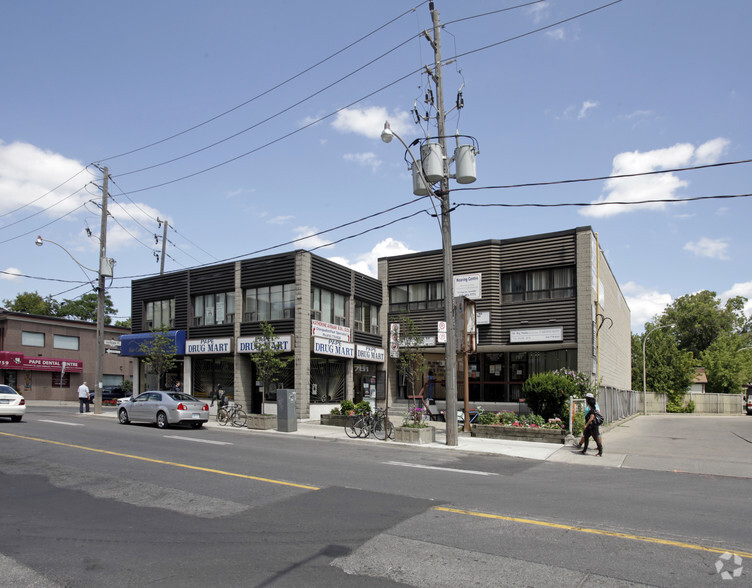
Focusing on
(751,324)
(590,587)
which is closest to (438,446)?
(590,587)

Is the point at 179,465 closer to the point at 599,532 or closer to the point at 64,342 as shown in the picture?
the point at 599,532

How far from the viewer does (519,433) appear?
18.0 m

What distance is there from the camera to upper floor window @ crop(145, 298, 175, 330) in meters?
31.5

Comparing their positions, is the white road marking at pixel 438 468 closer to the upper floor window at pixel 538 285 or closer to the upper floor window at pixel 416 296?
the upper floor window at pixel 538 285

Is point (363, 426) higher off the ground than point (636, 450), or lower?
higher

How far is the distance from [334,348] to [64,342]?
33.1 meters

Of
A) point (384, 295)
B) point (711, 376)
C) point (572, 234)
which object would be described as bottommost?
point (711, 376)

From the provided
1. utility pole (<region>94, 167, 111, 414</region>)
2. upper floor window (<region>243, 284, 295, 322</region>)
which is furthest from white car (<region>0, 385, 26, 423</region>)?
upper floor window (<region>243, 284, 295, 322</region>)

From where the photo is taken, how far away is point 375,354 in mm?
31219

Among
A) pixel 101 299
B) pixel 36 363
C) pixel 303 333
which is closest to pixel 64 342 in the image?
pixel 36 363

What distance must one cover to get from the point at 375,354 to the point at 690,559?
2566 cm

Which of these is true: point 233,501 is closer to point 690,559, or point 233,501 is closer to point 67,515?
point 67,515

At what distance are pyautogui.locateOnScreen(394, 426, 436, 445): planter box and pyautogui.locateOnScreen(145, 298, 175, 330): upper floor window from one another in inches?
702

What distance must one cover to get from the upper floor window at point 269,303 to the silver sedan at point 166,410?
21.5ft
